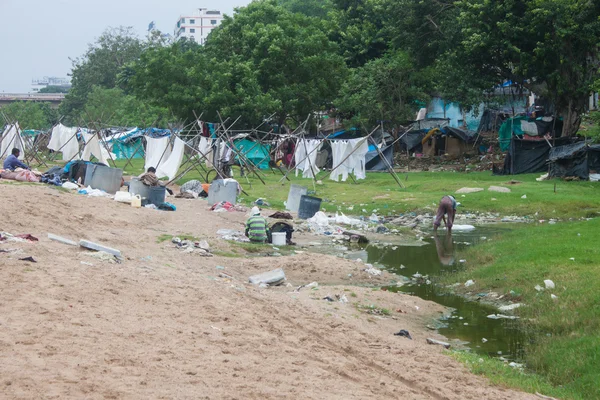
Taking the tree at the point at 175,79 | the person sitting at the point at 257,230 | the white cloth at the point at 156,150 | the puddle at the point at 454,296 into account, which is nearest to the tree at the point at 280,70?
the tree at the point at 175,79

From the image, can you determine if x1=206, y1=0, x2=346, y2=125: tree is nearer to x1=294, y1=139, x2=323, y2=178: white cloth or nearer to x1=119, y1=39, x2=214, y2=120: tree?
x1=119, y1=39, x2=214, y2=120: tree

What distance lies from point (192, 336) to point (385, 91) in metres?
30.2

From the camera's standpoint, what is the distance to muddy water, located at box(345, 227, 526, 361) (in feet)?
27.8

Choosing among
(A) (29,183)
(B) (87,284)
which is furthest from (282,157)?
(B) (87,284)

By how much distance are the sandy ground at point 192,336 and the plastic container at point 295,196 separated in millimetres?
9094

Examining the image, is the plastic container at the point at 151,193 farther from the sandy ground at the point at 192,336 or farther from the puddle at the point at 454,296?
the sandy ground at the point at 192,336

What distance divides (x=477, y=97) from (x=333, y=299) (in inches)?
865

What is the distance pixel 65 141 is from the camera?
3275 centimetres

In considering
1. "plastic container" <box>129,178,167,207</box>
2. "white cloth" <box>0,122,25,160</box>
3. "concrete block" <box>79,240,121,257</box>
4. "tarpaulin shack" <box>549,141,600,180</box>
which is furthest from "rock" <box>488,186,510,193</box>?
"white cloth" <box>0,122,25,160</box>

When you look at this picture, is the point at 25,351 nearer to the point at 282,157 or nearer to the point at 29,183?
the point at 29,183

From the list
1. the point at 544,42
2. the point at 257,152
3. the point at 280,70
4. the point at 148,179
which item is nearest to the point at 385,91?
the point at 280,70

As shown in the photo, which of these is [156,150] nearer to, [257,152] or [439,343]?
[257,152]

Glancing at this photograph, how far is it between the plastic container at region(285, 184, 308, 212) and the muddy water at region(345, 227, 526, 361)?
14.5 ft

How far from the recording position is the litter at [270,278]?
10406 mm
